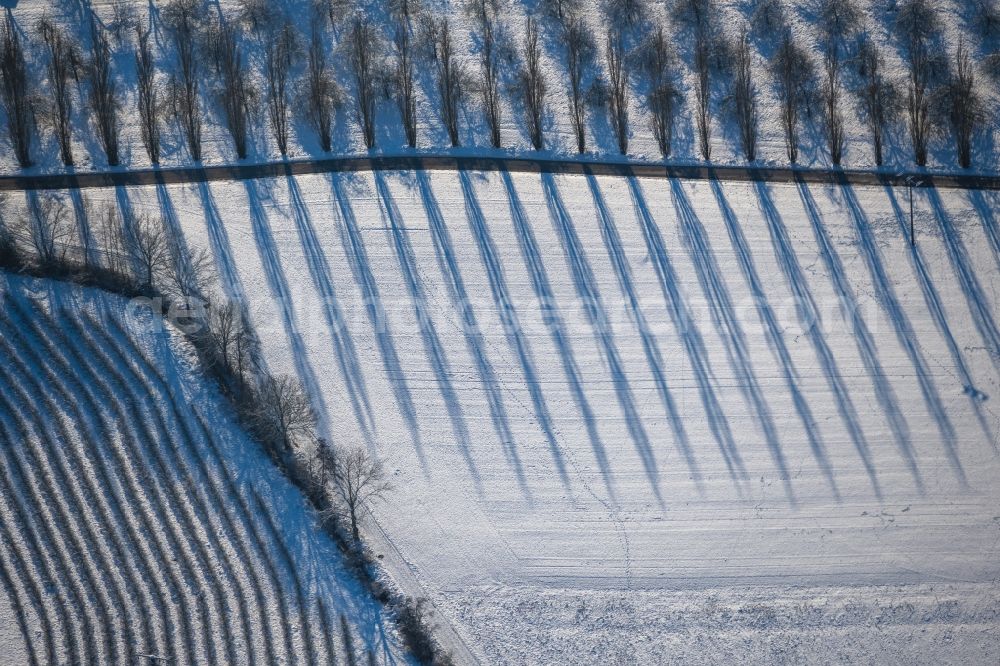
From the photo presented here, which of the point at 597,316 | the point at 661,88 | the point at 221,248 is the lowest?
the point at 597,316

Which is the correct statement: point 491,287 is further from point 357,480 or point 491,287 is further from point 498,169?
point 357,480

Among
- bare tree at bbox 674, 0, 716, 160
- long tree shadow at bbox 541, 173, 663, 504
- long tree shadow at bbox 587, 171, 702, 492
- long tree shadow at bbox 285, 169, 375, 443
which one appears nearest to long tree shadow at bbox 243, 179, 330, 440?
long tree shadow at bbox 285, 169, 375, 443

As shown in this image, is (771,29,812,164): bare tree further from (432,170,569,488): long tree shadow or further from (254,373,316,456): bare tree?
(254,373,316,456): bare tree

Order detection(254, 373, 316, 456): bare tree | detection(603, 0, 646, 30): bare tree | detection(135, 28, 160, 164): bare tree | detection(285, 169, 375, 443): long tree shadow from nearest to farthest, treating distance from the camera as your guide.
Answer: detection(254, 373, 316, 456): bare tree < detection(285, 169, 375, 443): long tree shadow < detection(135, 28, 160, 164): bare tree < detection(603, 0, 646, 30): bare tree

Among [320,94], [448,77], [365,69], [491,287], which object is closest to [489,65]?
[448,77]

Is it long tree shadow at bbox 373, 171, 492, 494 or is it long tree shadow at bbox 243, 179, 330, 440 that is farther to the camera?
long tree shadow at bbox 243, 179, 330, 440

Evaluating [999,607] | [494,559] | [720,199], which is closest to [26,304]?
[494,559]
